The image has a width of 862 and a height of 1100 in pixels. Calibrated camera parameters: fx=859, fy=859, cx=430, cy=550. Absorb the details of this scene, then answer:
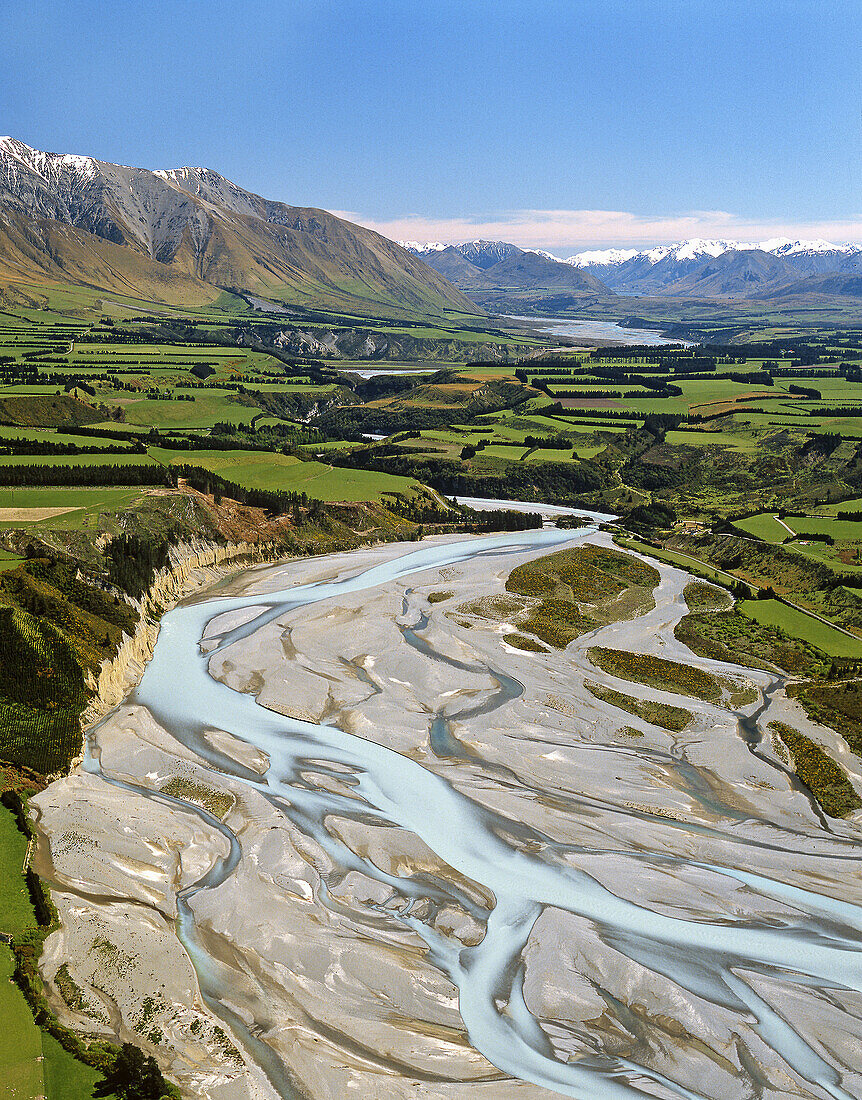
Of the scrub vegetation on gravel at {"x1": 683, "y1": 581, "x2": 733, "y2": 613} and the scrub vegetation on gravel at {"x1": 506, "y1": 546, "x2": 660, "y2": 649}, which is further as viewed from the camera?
the scrub vegetation on gravel at {"x1": 683, "y1": 581, "x2": 733, "y2": 613}

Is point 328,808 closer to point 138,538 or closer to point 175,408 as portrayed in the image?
point 138,538

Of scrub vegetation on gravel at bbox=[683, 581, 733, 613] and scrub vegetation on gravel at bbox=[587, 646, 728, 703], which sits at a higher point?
scrub vegetation on gravel at bbox=[683, 581, 733, 613]

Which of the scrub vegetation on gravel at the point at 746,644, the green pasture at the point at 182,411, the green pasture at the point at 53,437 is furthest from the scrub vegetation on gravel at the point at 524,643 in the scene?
the green pasture at the point at 182,411

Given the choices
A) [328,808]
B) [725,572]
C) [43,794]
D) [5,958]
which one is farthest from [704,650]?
[5,958]

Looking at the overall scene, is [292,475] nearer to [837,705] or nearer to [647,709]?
[647,709]

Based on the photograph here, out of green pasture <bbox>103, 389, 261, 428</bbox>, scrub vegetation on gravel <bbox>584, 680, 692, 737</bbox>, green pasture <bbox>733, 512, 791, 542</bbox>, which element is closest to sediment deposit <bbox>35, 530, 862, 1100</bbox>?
scrub vegetation on gravel <bbox>584, 680, 692, 737</bbox>

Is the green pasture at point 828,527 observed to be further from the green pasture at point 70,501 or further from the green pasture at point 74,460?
the green pasture at point 74,460

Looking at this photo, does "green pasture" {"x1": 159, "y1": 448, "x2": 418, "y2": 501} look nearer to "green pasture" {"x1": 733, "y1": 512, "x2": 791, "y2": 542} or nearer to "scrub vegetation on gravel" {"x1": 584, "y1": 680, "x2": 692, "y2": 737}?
"green pasture" {"x1": 733, "y1": 512, "x2": 791, "y2": 542}
